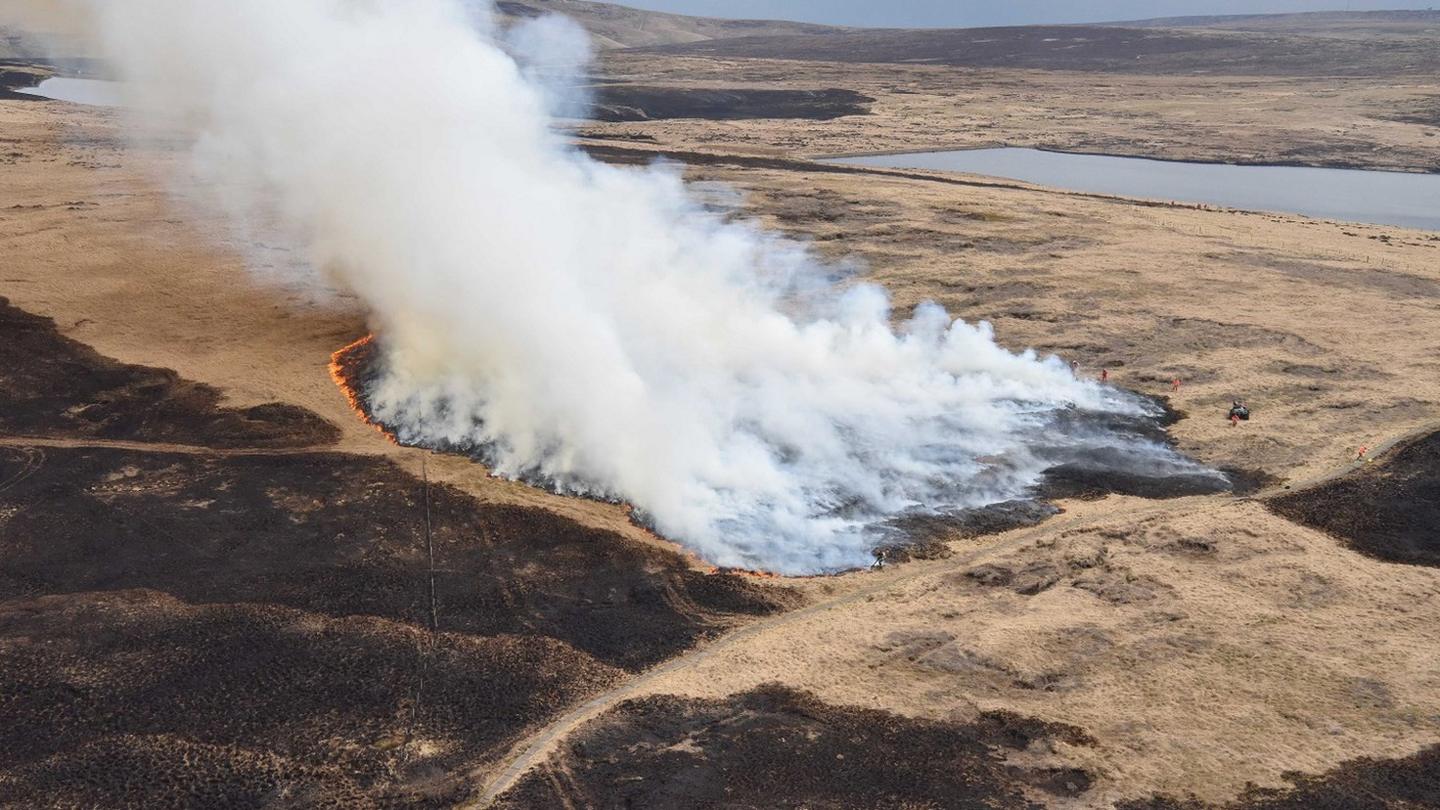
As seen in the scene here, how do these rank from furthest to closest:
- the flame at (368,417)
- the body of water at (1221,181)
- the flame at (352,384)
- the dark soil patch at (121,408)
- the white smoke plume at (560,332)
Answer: the body of water at (1221,181)
the flame at (352,384)
the dark soil patch at (121,408)
the white smoke plume at (560,332)
the flame at (368,417)

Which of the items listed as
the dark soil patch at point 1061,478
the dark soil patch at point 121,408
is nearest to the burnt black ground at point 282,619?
the dark soil patch at point 121,408

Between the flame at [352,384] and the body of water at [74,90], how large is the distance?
65.7 meters

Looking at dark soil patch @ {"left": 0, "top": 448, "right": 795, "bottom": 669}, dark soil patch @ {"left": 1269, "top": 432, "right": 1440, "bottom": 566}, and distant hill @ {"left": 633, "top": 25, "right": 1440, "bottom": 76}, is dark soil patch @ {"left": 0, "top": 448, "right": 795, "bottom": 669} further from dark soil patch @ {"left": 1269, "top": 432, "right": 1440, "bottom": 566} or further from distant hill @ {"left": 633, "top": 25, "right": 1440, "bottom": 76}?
distant hill @ {"left": 633, "top": 25, "right": 1440, "bottom": 76}

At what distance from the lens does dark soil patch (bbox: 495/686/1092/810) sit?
49.7ft

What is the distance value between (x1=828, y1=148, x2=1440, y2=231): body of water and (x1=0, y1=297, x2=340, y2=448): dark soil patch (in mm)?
55937

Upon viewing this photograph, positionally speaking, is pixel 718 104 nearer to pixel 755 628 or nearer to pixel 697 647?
pixel 755 628

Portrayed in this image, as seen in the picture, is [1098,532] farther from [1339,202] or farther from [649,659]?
[1339,202]

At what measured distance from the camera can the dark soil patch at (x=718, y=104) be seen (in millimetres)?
101562

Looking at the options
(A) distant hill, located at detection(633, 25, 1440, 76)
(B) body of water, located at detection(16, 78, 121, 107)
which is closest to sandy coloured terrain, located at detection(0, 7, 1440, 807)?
(B) body of water, located at detection(16, 78, 121, 107)

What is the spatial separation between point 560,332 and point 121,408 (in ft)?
39.1

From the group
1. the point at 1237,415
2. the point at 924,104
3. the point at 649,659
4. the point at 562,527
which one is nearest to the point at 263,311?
the point at 562,527

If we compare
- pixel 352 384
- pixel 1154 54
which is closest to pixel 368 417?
pixel 352 384

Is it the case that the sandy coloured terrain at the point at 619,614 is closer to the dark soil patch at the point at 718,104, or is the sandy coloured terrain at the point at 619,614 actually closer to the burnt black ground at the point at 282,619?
the burnt black ground at the point at 282,619

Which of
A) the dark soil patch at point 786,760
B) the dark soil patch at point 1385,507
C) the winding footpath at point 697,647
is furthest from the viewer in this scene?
the dark soil patch at point 1385,507
